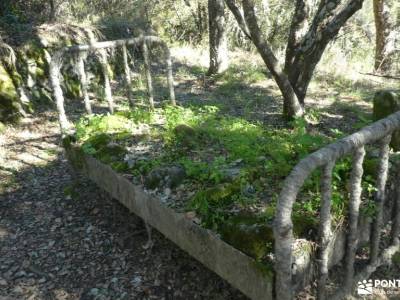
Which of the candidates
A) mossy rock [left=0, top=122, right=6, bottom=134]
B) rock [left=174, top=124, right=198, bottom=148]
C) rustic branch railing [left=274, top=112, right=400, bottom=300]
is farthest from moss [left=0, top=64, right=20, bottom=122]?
rustic branch railing [left=274, top=112, right=400, bottom=300]

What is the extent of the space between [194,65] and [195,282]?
8.93m

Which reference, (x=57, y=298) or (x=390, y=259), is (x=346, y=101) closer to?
(x=390, y=259)

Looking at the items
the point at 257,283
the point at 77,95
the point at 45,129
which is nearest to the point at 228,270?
the point at 257,283

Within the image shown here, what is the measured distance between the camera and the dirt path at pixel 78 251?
11.8ft

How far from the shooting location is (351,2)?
610 cm

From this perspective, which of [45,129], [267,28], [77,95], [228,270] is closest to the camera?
[228,270]

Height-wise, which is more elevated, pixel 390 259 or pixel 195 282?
pixel 390 259

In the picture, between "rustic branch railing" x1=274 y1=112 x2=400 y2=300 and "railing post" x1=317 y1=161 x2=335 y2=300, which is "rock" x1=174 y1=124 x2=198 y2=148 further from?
"railing post" x1=317 y1=161 x2=335 y2=300

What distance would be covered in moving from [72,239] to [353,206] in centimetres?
312

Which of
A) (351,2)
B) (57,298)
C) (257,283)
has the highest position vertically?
(351,2)

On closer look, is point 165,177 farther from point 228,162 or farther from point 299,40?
point 299,40

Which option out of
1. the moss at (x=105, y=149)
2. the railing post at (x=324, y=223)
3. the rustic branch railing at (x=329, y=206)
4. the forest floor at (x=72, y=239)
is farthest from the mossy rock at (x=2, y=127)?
the railing post at (x=324, y=223)

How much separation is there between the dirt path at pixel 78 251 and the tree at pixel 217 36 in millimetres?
5691

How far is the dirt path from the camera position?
142 inches
